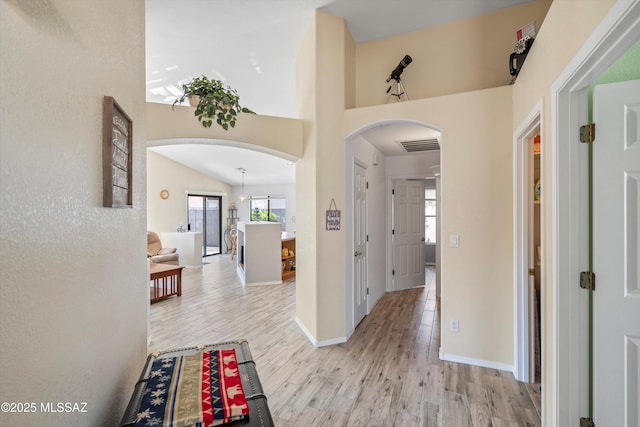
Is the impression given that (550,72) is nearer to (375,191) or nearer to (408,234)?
(375,191)

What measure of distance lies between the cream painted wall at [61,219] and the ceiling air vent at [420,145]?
3.67 m

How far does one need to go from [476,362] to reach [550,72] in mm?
2431

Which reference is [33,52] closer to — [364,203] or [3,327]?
[3,327]

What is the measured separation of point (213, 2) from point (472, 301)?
3748mm

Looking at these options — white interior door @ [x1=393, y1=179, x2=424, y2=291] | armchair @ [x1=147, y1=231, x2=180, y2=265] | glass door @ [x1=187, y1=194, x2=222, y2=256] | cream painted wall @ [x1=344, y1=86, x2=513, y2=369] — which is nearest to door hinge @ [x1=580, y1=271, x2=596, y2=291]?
cream painted wall @ [x1=344, y1=86, x2=513, y2=369]

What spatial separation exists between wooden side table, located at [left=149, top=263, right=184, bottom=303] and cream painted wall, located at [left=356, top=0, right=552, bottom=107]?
3.90m

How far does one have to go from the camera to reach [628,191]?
1370 mm

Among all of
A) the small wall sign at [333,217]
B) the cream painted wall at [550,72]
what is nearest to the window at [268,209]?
the small wall sign at [333,217]

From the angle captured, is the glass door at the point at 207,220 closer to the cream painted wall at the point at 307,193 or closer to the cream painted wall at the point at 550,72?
the cream painted wall at the point at 307,193

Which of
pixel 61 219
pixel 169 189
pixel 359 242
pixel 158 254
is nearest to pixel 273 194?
pixel 169 189

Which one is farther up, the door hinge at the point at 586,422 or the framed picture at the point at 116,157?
the framed picture at the point at 116,157

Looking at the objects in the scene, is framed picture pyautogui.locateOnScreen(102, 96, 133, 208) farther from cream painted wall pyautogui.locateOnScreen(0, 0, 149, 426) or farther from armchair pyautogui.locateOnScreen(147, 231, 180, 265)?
armchair pyautogui.locateOnScreen(147, 231, 180, 265)

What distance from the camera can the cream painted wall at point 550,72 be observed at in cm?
138

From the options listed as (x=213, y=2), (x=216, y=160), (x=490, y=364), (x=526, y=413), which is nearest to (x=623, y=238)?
(x=526, y=413)
